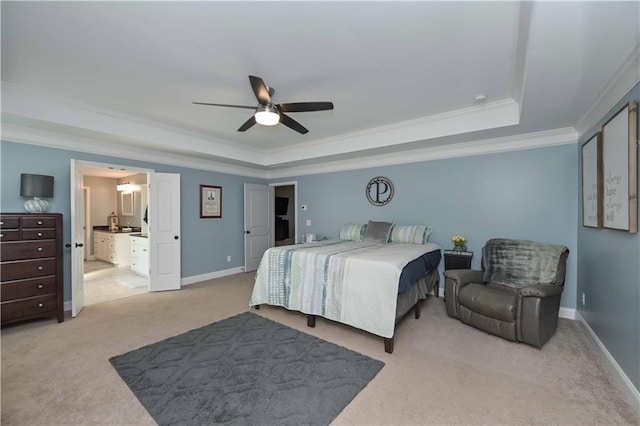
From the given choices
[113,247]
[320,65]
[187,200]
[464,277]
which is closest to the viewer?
[320,65]

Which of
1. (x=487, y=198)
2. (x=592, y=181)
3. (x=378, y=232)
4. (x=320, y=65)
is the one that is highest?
(x=320, y=65)

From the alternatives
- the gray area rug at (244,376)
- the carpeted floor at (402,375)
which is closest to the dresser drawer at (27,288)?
the carpeted floor at (402,375)

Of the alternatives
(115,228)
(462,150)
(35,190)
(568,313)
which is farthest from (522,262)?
(115,228)

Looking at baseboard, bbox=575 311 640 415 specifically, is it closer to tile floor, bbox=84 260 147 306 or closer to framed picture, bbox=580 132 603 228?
framed picture, bbox=580 132 603 228

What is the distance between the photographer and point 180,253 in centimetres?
484

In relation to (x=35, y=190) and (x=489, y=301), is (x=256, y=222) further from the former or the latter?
(x=489, y=301)

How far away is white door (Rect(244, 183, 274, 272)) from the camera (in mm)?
6027

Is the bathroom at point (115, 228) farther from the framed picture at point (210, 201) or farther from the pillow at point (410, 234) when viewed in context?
the pillow at point (410, 234)

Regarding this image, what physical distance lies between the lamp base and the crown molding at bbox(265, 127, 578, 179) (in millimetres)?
4167

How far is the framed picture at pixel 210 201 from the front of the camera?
5.31m

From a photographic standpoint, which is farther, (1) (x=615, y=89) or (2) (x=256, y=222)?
(2) (x=256, y=222)

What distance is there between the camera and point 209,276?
538cm

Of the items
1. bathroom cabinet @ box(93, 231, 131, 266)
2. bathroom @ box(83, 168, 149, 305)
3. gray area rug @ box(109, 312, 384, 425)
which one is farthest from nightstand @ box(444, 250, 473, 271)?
bathroom cabinet @ box(93, 231, 131, 266)

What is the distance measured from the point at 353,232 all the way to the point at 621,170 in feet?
10.9
